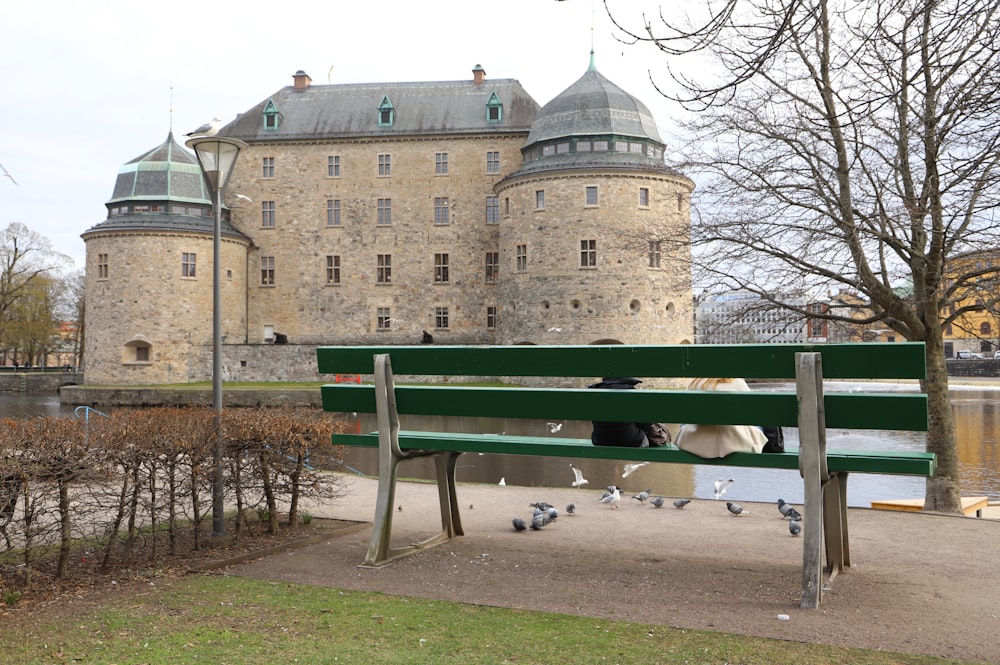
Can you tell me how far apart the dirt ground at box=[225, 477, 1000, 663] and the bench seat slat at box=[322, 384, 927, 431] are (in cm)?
103

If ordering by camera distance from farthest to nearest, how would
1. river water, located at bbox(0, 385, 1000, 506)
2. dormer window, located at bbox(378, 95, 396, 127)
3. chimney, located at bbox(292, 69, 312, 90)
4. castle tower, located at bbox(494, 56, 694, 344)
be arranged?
chimney, located at bbox(292, 69, 312, 90) → dormer window, located at bbox(378, 95, 396, 127) → castle tower, located at bbox(494, 56, 694, 344) → river water, located at bbox(0, 385, 1000, 506)

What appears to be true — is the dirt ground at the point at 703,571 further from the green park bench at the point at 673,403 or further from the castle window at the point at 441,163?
the castle window at the point at 441,163

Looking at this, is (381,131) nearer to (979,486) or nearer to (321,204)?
(321,204)

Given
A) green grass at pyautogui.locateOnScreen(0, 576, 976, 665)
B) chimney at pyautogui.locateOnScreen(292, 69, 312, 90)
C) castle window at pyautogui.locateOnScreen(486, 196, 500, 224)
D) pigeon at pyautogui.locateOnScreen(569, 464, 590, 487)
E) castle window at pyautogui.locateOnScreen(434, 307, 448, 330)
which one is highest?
chimney at pyautogui.locateOnScreen(292, 69, 312, 90)

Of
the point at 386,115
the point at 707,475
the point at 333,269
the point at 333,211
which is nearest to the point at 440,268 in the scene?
the point at 333,269

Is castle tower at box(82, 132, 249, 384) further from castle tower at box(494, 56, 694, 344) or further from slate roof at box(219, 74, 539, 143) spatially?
castle tower at box(494, 56, 694, 344)

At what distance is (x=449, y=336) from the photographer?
42625mm

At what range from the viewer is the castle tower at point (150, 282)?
39.2m

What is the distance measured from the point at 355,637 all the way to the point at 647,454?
6.95 feet

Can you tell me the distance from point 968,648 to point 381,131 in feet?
139

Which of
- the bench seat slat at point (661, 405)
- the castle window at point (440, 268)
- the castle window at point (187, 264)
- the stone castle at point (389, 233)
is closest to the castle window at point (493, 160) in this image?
the stone castle at point (389, 233)

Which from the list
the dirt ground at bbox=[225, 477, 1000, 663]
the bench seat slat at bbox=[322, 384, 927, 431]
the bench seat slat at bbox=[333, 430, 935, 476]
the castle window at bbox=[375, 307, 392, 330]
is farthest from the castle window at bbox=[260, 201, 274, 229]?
the bench seat slat at bbox=[322, 384, 927, 431]

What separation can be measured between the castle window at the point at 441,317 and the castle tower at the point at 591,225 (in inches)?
234

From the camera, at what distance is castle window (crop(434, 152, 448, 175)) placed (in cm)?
4297
